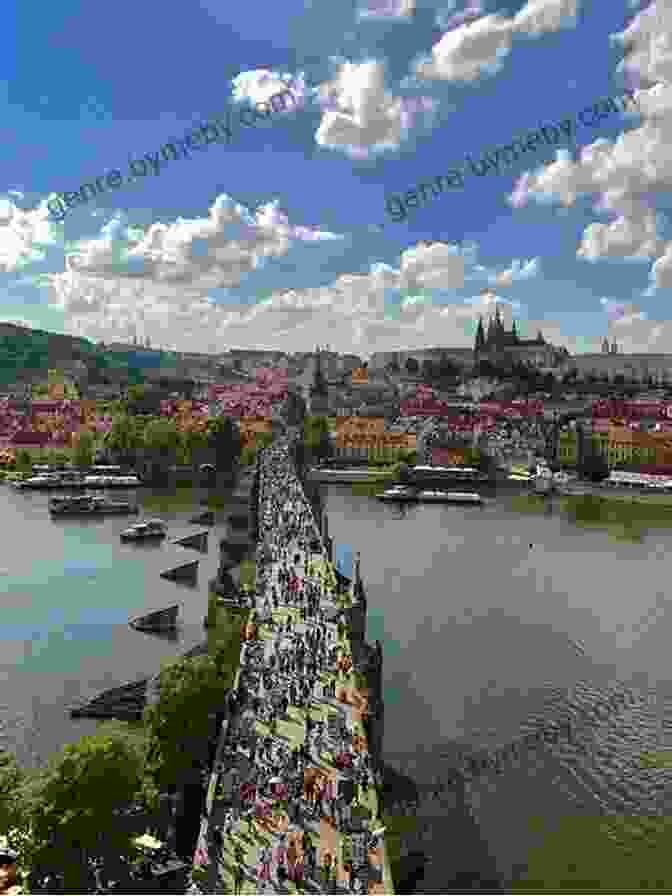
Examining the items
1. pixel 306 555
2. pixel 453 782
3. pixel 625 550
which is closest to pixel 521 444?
pixel 625 550

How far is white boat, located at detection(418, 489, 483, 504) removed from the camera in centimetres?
7494

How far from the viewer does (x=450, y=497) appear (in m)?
76.0

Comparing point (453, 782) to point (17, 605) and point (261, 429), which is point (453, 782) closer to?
point (17, 605)

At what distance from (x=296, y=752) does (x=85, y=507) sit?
49.0m

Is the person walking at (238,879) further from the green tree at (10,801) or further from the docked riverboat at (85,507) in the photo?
the docked riverboat at (85,507)

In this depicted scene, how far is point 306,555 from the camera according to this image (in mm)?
36344

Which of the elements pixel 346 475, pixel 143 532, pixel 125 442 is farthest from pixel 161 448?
pixel 143 532

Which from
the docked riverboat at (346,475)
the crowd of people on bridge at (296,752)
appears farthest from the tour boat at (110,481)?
the crowd of people on bridge at (296,752)

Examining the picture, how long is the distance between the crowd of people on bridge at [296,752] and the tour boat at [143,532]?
2343 centimetres

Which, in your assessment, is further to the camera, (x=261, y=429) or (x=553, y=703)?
(x=261, y=429)

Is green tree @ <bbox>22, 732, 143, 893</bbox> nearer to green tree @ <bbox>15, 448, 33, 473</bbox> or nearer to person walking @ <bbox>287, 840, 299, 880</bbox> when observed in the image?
person walking @ <bbox>287, 840, 299, 880</bbox>

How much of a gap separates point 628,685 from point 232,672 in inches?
549

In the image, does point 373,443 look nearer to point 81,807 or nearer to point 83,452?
point 83,452

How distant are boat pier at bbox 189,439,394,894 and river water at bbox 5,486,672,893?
9.56 ft
